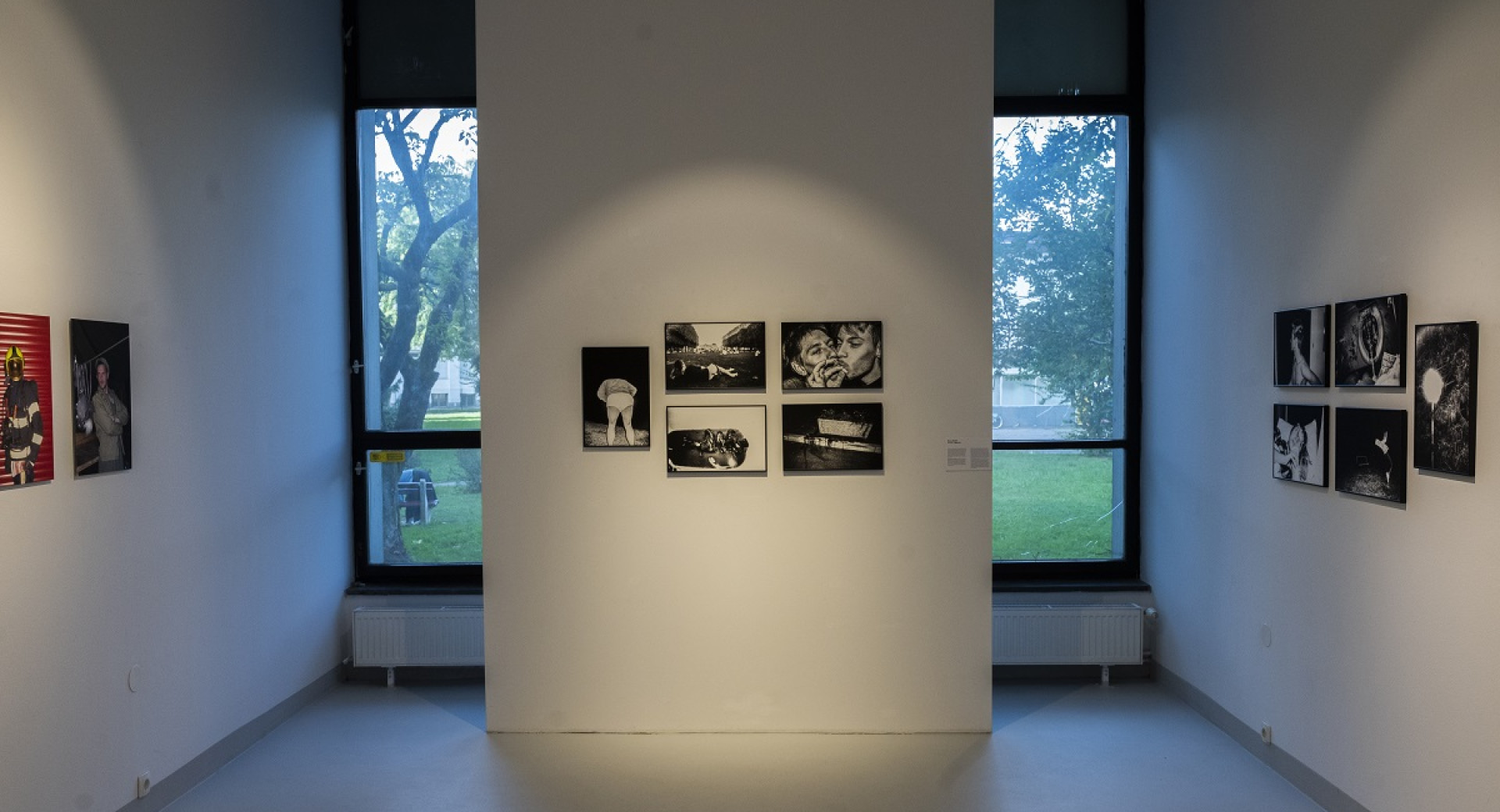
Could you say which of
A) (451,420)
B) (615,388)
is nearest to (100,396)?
(615,388)

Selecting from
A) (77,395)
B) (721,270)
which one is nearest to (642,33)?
(721,270)

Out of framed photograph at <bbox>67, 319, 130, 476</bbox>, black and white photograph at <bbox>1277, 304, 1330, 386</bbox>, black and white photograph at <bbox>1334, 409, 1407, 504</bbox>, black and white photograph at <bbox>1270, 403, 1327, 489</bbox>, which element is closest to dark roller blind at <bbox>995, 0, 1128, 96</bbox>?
black and white photograph at <bbox>1277, 304, 1330, 386</bbox>

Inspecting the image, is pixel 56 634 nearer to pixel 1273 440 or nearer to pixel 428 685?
pixel 428 685

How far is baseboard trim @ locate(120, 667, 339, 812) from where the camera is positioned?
454 cm

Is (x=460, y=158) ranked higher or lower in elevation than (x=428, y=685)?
higher

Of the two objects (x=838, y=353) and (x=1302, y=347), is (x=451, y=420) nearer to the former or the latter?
(x=838, y=353)

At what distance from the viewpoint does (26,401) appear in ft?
12.5

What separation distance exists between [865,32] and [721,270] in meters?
1.37

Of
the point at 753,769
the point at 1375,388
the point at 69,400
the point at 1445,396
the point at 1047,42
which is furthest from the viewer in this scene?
the point at 1047,42

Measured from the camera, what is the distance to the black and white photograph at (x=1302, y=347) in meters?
4.58

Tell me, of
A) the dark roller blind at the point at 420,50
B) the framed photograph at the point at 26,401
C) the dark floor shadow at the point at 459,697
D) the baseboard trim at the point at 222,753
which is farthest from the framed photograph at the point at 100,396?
the dark roller blind at the point at 420,50

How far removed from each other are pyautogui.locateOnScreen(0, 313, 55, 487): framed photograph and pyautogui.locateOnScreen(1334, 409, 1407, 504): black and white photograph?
4.83 m

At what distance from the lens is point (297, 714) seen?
593 cm

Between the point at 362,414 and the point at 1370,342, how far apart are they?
17.5 ft
